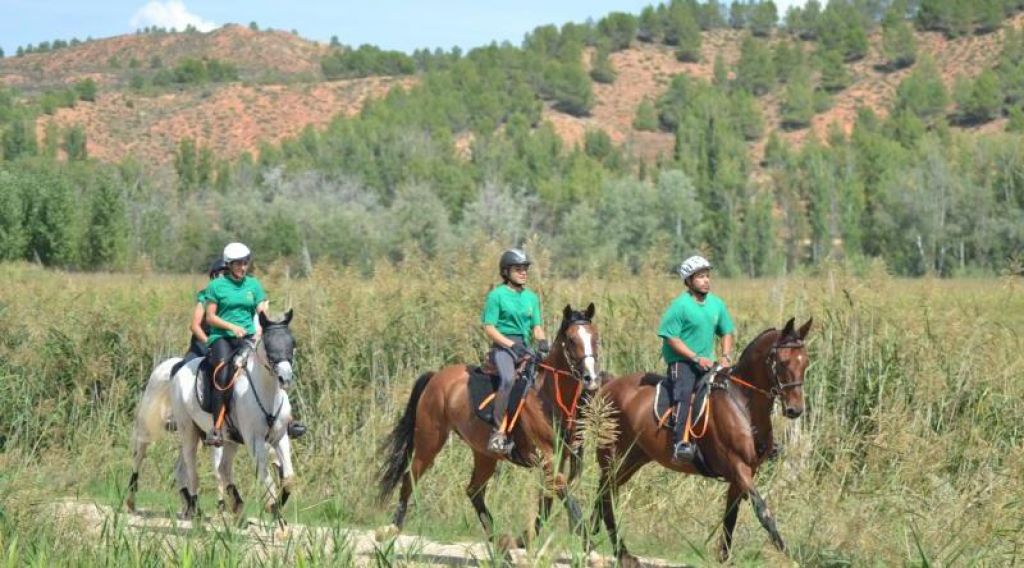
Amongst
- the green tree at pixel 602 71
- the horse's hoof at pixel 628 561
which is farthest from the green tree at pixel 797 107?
the horse's hoof at pixel 628 561

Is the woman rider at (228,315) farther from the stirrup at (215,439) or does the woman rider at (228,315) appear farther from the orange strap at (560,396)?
the orange strap at (560,396)

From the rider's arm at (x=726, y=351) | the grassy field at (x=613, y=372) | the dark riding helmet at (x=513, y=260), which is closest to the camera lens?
the grassy field at (x=613, y=372)

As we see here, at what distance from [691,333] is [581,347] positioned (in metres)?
1.29

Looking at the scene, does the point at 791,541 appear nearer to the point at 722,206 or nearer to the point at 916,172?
the point at 916,172

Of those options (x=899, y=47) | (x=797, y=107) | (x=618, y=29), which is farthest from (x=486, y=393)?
(x=618, y=29)

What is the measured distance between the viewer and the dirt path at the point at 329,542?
7543mm

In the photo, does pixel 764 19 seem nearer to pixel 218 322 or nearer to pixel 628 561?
pixel 218 322

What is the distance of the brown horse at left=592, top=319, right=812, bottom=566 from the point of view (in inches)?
401

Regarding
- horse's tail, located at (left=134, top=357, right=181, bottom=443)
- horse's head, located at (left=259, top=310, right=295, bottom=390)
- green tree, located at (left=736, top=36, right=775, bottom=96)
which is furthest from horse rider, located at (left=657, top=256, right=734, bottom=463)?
green tree, located at (left=736, top=36, right=775, bottom=96)

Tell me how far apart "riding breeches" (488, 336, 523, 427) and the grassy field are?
82 cm

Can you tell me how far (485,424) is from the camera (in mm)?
11406

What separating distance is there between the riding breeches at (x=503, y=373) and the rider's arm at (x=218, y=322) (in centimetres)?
256

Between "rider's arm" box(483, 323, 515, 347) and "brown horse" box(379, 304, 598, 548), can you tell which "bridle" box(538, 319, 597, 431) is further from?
"rider's arm" box(483, 323, 515, 347)

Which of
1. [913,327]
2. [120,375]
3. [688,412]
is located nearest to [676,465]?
[688,412]
